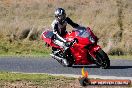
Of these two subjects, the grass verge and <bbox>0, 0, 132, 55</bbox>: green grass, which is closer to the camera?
the grass verge

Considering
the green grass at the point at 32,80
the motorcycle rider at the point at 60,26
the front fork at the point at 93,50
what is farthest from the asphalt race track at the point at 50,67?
the green grass at the point at 32,80

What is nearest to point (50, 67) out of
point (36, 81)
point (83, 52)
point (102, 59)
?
point (83, 52)

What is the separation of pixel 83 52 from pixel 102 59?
0.73 m

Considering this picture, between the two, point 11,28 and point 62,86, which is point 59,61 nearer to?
point 62,86

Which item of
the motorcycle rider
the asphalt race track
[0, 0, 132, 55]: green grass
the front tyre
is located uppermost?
the motorcycle rider

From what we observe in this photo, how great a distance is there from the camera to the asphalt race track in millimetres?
14964

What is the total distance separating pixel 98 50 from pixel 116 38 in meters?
10.7

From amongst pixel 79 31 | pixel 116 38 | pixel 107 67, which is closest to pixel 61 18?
pixel 79 31

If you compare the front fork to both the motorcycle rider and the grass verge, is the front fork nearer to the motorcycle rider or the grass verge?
the motorcycle rider

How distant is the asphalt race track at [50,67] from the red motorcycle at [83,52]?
211 millimetres

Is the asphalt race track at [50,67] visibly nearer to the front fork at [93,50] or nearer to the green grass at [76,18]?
the front fork at [93,50]

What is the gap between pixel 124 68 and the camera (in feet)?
51.8

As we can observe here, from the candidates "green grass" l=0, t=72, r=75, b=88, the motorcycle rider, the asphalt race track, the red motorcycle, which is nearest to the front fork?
the red motorcycle

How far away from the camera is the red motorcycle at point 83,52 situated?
51.3 ft
